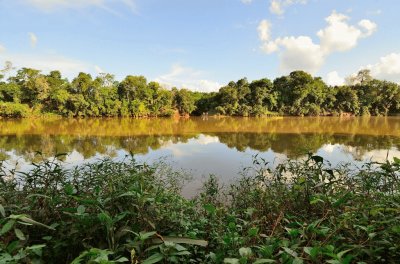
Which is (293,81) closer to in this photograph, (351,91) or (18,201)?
(351,91)

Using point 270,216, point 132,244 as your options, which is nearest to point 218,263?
point 132,244

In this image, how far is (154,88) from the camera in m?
30.7

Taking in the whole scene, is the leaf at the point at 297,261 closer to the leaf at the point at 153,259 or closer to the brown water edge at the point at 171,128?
the leaf at the point at 153,259

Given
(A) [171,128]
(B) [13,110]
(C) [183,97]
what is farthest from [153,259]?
(C) [183,97]

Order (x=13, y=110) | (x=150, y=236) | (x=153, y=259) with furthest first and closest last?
Result: (x=13, y=110) → (x=150, y=236) → (x=153, y=259)

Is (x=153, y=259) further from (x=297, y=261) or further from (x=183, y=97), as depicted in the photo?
(x=183, y=97)

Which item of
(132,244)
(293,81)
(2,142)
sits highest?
(293,81)

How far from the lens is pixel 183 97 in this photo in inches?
1241

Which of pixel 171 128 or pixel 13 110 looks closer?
pixel 171 128

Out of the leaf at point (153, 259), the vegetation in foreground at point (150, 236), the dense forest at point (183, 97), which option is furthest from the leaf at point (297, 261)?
the dense forest at point (183, 97)

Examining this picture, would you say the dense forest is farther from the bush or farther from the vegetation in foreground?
the vegetation in foreground

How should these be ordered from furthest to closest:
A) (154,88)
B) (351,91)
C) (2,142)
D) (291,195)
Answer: (351,91) → (154,88) → (2,142) → (291,195)

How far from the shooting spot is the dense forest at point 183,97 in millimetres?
25750

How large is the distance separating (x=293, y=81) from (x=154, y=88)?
16780 millimetres
